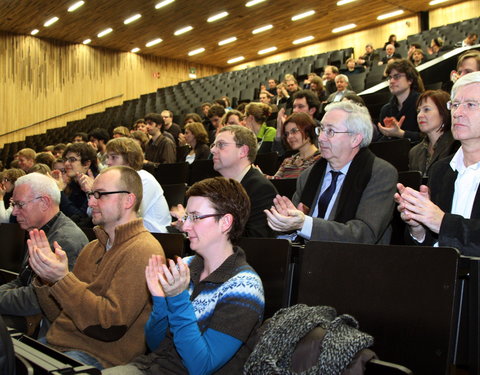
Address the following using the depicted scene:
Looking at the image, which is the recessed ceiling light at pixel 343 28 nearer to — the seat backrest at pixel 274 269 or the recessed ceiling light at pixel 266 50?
the recessed ceiling light at pixel 266 50

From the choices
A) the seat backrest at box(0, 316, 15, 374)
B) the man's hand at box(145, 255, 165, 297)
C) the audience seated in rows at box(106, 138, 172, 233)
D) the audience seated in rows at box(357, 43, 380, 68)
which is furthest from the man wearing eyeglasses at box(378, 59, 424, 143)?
the audience seated in rows at box(357, 43, 380, 68)

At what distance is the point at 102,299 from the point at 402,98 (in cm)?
310

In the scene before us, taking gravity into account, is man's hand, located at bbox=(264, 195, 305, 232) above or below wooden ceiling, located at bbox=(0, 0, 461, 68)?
below

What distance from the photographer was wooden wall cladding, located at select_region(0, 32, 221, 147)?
1423 centimetres

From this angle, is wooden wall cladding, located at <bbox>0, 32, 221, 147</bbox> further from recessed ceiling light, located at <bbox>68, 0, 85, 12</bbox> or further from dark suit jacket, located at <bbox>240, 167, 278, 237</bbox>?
Result: dark suit jacket, located at <bbox>240, 167, 278, 237</bbox>

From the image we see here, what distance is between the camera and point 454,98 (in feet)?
6.42

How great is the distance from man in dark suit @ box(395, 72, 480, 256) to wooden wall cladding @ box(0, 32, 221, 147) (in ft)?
45.8

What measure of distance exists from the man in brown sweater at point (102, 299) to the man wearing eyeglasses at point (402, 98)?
2.48 m

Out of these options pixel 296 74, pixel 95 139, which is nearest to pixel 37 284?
pixel 95 139

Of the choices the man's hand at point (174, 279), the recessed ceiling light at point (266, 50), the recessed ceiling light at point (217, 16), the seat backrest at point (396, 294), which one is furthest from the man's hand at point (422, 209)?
the recessed ceiling light at point (266, 50)

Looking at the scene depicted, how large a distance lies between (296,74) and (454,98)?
9970mm

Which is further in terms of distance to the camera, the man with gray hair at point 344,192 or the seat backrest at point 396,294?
the man with gray hair at point 344,192

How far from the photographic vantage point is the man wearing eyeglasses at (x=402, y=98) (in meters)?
4.03

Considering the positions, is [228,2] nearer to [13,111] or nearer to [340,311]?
[13,111]
